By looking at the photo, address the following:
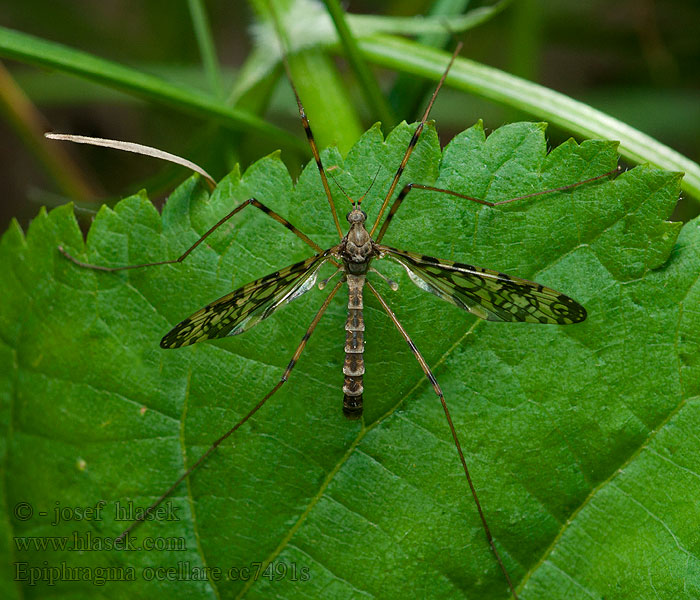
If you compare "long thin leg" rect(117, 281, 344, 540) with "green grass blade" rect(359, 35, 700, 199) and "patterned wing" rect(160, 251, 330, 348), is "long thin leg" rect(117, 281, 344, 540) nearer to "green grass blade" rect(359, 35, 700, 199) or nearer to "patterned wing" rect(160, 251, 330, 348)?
"patterned wing" rect(160, 251, 330, 348)

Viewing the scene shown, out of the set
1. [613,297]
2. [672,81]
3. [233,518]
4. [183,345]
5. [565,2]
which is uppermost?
[565,2]

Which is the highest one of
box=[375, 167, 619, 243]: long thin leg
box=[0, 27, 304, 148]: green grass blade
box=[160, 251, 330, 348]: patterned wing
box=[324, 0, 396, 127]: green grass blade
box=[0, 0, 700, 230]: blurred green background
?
box=[0, 0, 700, 230]: blurred green background

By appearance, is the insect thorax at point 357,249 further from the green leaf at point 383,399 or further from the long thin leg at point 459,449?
the long thin leg at point 459,449

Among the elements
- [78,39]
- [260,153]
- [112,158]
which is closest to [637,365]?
[260,153]

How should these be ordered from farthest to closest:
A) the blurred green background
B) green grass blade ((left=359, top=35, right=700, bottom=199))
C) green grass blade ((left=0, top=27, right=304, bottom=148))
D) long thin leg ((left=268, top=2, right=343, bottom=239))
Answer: the blurred green background < green grass blade ((left=0, top=27, right=304, bottom=148)) < green grass blade ((left=359, top=35, right=700, bottom=199)) < long thin leg ((left=268, top=2, right=343, bottom=239))

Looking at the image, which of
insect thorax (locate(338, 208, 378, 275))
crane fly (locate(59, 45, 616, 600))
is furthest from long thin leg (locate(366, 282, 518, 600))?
insect thorax (locate(338, 208, 378, 275))

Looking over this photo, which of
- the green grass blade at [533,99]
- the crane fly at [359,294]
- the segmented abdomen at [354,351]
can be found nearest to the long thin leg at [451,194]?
the crane fly at [359,294]

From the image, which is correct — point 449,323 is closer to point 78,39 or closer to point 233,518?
point 233,518
